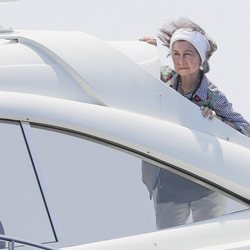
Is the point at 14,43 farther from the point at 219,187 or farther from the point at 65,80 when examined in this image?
the point at 219,187

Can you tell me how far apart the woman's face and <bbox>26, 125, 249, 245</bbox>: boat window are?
62cm

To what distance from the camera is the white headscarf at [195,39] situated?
3500 millimetres

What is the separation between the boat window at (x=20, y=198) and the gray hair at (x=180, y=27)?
948 millimetres

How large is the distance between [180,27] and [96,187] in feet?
3.06

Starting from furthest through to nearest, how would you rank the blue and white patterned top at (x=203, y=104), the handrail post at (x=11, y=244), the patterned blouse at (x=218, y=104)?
the patterned blouse at (x=218, y=104) → the blue and white patterned top at (x=203, y=104) → the handrail post at (x=11, y=244)

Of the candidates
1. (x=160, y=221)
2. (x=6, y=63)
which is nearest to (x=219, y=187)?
(x=160, y=221)

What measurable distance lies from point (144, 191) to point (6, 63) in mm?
561

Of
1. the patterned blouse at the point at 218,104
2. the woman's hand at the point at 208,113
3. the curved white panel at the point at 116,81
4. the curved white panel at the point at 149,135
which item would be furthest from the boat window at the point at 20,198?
the patterned blouse at the point at 218,104

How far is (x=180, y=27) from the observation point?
361 centimetres

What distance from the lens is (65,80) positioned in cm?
304

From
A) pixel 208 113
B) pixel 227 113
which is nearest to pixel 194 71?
pixel 227 113

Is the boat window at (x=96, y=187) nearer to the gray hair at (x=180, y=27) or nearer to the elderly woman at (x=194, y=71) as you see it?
the elderly woman at (x=194, y=71)

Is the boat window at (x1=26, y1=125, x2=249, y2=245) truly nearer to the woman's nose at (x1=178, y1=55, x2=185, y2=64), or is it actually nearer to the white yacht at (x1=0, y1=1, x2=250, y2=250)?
the white yacht at (x1=0, y1=1, x2=250, y2=250)

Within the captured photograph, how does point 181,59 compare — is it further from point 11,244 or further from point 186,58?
point 11,244
